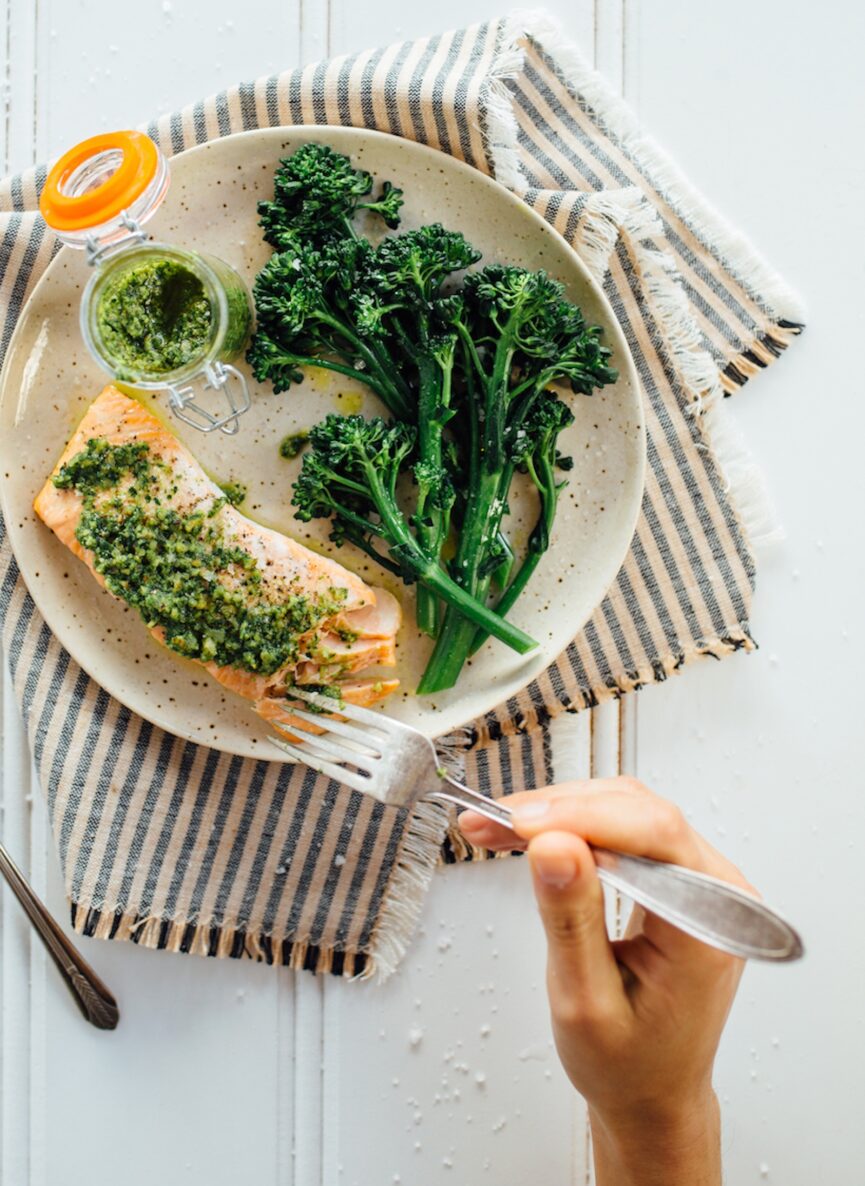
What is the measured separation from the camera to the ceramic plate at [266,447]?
6.55 ft

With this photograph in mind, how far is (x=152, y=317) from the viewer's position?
194cm

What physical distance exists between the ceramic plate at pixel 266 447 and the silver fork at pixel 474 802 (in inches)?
6.2

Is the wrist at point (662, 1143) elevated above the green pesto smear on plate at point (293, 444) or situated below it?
below

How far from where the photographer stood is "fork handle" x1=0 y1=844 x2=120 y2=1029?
217cm

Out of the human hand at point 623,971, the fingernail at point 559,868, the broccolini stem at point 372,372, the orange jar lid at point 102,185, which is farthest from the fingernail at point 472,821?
the orange jar lid at point 102,185

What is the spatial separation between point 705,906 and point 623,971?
0.97 ft

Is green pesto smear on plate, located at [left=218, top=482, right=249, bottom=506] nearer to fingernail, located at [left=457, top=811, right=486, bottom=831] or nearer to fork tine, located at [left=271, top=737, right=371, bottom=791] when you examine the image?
fork tine, located at [left=271, top=737, right=371, bottom=791]

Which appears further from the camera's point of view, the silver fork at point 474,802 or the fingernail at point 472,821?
the fingernail at point 472,821

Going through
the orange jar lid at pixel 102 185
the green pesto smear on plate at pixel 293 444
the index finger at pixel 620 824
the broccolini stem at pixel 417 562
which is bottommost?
the index finger at pixel 620 824

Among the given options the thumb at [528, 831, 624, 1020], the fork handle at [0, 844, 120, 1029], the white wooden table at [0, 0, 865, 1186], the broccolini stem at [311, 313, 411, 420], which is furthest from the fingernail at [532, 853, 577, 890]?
the fork handle at [0, 844, 120, 1029]

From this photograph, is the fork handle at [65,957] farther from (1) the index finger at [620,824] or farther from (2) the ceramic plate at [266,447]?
(1) the index finger at [620,824]

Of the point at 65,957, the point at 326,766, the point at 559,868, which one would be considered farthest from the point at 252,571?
the point at 65,957

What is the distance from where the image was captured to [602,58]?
2229mm

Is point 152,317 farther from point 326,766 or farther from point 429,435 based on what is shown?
point 326,766
